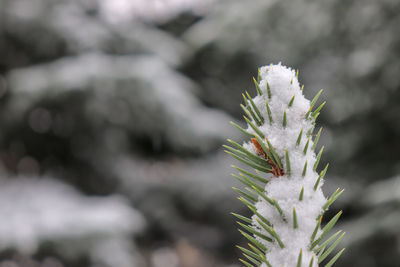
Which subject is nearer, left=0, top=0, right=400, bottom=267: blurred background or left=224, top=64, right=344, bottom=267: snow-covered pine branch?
left=224, top=64, right=344, bottom=267: snow-covered pine branch

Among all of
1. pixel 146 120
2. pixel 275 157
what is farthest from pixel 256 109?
pixel 146 120

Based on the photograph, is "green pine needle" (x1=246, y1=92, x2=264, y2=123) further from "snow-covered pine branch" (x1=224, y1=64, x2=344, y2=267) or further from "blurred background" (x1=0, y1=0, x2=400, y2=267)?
"blurred background" (x1=0, y1=0, x2=400, y2=267)

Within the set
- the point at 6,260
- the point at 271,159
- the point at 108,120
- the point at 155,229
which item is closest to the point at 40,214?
the point at 6,260

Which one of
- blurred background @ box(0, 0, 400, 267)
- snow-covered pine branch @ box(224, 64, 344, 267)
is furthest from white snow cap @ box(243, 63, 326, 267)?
blurred background @ box(0, 0, 400, 267)

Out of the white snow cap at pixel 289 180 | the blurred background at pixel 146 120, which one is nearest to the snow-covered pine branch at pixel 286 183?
the white snow cap at pixel 289 180

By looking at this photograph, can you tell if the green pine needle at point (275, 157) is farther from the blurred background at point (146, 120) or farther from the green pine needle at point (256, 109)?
the blurred background at point (146, 120)

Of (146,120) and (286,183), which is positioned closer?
(286,183)

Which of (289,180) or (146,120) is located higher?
(146,120)

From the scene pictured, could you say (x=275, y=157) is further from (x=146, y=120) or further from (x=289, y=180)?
(x=146, y=120)

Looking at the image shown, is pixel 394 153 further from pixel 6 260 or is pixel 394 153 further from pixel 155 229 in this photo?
pixel 6 260
